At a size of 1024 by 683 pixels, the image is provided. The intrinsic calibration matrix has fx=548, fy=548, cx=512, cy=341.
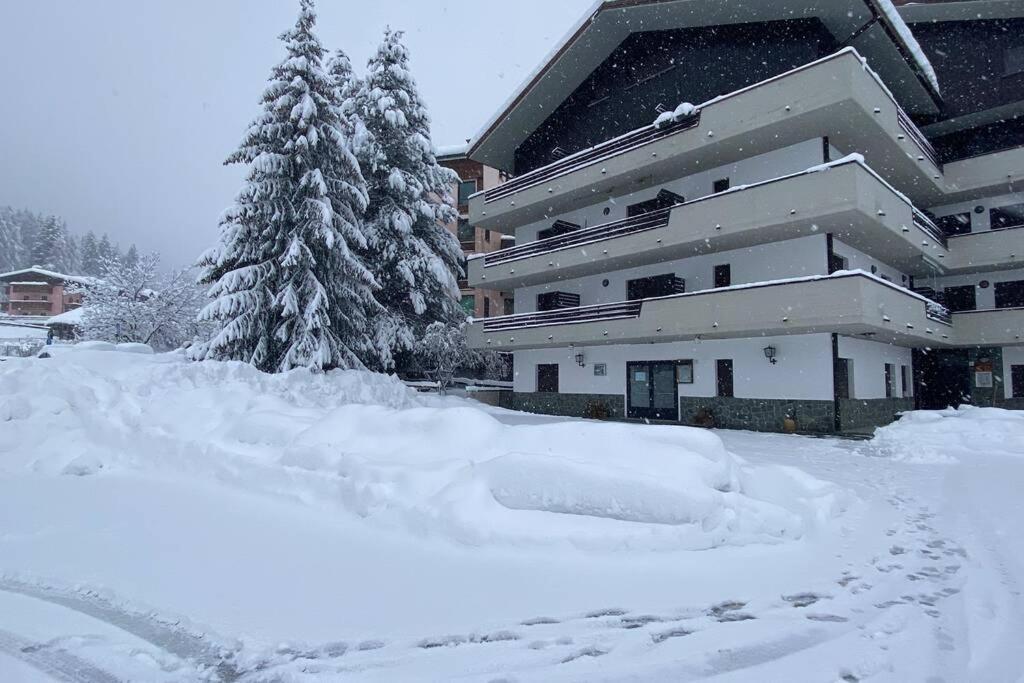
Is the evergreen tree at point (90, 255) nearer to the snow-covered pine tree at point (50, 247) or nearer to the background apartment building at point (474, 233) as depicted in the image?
the snow-covered pine tree at point (50, 247)

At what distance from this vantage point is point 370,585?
153 inches

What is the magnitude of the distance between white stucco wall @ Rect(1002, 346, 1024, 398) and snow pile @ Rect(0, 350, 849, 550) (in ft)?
61.8

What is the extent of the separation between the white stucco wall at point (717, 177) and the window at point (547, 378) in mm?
6303

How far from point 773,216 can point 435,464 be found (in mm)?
13175

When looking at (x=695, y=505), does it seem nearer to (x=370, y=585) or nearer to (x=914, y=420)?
(x=370, y=585)

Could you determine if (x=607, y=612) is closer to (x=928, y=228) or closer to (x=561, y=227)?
(x=928, y=228)

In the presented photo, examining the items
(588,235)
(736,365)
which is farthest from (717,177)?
(736,365)

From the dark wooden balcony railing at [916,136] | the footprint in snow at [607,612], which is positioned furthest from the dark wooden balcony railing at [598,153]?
the footprint in snow at [607,612]

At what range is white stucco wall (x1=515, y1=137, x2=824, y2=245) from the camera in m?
16.3

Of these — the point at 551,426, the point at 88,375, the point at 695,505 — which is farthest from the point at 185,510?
the point at 88,375

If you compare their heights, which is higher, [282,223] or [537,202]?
[537,202]

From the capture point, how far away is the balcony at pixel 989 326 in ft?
60.2

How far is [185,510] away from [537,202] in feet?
63.4

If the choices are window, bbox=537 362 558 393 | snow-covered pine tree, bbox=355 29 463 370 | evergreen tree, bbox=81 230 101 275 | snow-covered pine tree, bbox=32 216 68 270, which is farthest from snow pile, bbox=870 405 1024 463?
evergreen tree, bbox=81 230 101 275
